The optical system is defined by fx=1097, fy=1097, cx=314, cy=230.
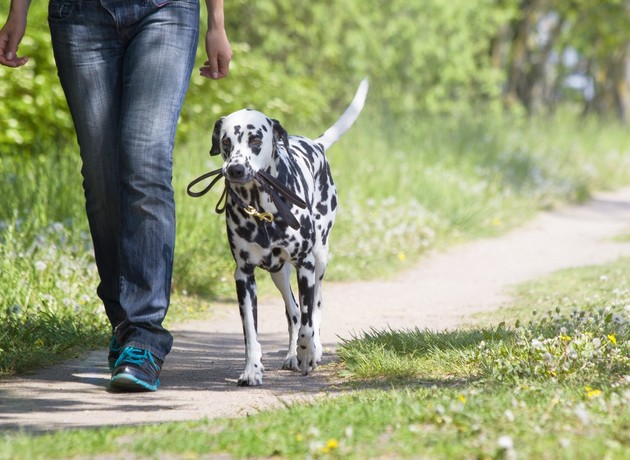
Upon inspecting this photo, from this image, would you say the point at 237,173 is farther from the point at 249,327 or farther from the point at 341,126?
the point at 341,126

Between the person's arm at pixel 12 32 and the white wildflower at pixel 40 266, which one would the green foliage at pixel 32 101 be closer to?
the white wildflower at pixel 40 266

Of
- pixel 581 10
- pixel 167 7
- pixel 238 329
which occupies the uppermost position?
pixel 581 10

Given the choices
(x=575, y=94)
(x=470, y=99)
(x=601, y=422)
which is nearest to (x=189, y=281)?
(x=601, y=422)

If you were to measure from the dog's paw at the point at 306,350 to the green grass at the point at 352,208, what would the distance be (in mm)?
1258

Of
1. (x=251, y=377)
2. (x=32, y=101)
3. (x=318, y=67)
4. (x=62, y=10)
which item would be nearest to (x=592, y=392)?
(x=251, y=377)

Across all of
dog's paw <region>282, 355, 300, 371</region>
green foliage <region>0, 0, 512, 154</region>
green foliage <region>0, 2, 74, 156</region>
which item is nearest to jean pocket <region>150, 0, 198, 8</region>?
dog's paw <region>282, 355, 300, 371</region>

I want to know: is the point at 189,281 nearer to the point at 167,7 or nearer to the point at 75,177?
the point at 75,177

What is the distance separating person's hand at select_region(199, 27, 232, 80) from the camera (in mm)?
4891

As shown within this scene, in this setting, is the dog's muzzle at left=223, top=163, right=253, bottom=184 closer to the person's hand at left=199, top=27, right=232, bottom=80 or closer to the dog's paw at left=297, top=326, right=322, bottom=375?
the person's hand at left=199, top=27, right=232, bottom=80

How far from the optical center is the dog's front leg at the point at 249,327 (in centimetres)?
490

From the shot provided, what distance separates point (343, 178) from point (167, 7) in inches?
249

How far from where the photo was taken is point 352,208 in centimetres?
1008

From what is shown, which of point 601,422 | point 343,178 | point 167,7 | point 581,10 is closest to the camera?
point 601,422

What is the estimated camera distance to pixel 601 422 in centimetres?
337
